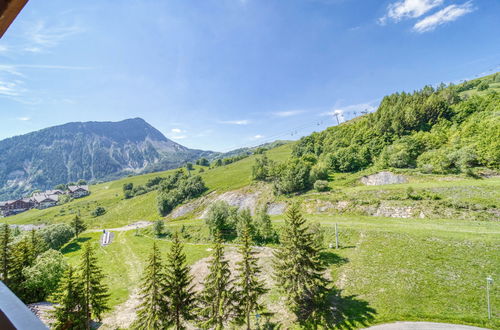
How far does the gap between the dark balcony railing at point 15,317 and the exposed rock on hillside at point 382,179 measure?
71111mm

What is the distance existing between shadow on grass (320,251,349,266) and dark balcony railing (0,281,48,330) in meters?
36.4

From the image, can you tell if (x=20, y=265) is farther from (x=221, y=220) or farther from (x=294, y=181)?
(x=294, y=181)

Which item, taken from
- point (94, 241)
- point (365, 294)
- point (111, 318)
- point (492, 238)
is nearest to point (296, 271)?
point (365, 294)

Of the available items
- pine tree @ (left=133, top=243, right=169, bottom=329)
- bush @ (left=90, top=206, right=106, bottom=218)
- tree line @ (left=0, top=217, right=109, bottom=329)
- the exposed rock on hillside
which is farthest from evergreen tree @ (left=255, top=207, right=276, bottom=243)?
bush @ (left=90, top=206, right=106, bottom=218)

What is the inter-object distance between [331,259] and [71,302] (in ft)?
116

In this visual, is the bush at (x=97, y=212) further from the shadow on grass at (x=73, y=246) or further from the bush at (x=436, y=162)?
the bush at (x=436, y=162)

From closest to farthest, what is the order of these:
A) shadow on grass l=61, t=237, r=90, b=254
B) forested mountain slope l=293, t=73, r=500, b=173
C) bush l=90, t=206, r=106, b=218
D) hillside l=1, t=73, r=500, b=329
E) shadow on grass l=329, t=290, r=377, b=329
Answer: shadow on grass l=329, t=290, r=377, b=329 < hillside l=1, t=73, r=500, b=329 < forested mountain slope l=293, t=73, r=500, b=173 < shadow on grass l=61, t=237, r=90, b=254 < bush l=90, t=206, r=106, b=218

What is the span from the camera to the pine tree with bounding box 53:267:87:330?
22.1m

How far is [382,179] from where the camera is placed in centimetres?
6181

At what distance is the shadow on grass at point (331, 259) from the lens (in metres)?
33.5

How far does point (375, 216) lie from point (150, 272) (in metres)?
45.0

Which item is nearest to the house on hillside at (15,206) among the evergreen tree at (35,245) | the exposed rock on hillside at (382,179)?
the evergreen tree at (35,245)

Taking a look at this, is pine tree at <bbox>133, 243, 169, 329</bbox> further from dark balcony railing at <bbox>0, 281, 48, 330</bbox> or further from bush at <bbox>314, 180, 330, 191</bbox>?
bush at <bbox>314, 180, 330, 191</bbox>

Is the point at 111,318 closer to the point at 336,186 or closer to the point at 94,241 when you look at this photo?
the point at 94,241
